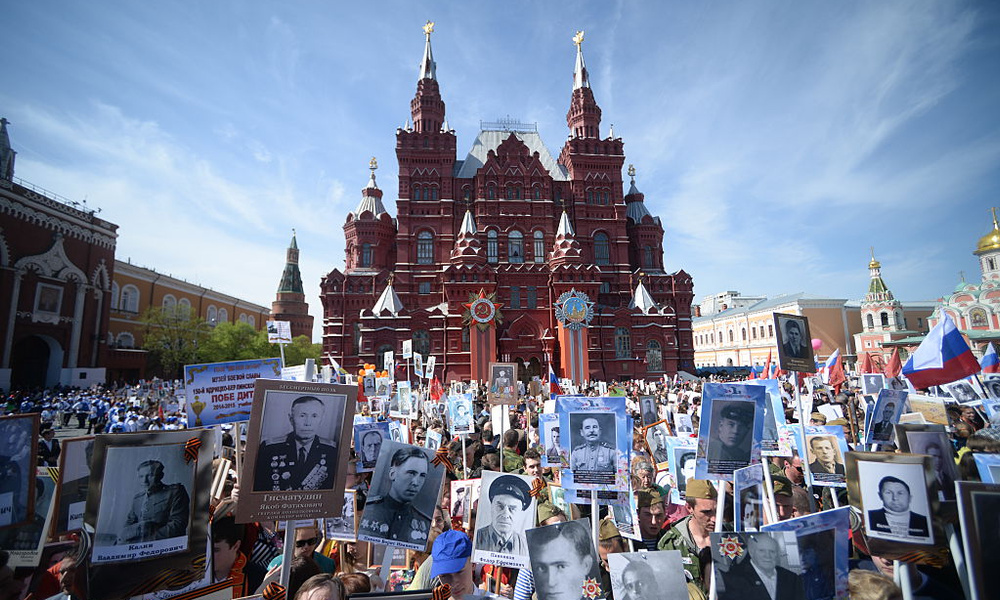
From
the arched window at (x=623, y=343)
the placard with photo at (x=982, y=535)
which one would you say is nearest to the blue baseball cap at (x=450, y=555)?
the placard with photo at (x=982, y=535)

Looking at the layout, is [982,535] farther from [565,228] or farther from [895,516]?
[565,228]

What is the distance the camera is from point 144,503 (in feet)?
8.61

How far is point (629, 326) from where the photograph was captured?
114 feet

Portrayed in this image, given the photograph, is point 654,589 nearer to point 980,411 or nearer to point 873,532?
point 873,532

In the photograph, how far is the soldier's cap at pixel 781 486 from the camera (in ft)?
14.8

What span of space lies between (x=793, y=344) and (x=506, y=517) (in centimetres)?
420

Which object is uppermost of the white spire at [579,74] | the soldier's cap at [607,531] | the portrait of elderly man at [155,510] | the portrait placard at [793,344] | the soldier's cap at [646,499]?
the white spire at [579,74]

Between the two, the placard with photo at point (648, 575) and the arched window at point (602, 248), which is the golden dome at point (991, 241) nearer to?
the arched window at point (602, 248)

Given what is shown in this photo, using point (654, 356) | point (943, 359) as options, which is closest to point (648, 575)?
point (943, 359)

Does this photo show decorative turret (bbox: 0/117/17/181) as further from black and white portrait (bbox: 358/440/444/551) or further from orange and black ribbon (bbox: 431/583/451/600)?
orange and black ribbon (bbox: 431/583/451/600)

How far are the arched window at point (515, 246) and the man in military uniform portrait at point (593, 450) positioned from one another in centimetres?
3293

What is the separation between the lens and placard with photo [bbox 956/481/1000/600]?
2.22 meters

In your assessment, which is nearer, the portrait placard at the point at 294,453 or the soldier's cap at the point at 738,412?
the portrait placard at the point at 294,453

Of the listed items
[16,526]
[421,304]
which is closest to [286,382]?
[16,526]
